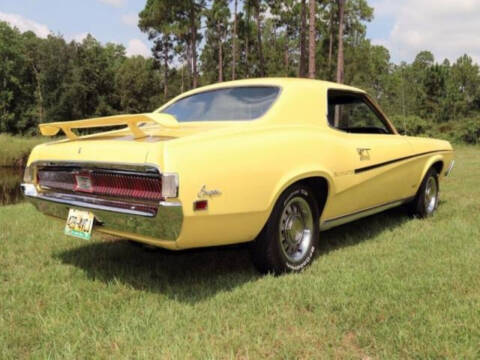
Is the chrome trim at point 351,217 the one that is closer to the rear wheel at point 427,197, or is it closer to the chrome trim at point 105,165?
the rear wheel at point 427,197

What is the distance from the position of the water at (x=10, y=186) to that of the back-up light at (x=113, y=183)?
635 centimetres

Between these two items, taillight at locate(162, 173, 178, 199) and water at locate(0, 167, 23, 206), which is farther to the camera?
water at locate(0, 167, 23, 206)

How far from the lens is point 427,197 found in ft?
18.1

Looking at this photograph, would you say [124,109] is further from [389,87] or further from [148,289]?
[148,289]

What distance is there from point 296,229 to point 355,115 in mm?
2057

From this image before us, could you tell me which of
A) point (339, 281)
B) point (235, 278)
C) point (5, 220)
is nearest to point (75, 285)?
point (235, 278)

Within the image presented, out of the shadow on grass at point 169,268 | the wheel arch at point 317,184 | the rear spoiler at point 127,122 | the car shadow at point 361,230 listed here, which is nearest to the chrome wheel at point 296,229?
the wheel arch at point 317,184

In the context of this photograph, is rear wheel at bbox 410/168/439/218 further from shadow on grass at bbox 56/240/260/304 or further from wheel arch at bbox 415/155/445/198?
shadow on grass at bbox 56/240/260/304

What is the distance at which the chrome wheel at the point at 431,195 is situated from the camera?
553cm

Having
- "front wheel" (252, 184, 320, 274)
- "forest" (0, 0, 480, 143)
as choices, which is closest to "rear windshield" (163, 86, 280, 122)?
"front wheel" (252, 184, 320, 274)

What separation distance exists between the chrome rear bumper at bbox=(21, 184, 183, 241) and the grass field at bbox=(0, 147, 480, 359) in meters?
0.47

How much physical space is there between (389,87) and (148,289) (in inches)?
2448

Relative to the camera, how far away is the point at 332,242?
171 inches

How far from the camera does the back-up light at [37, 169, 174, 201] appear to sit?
2.53 meters
